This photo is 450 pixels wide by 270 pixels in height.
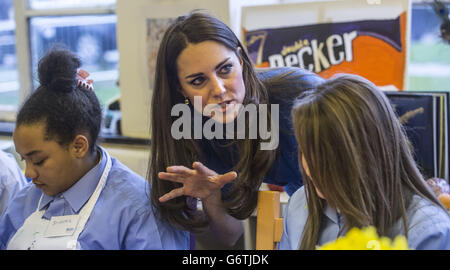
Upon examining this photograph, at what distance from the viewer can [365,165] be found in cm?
95

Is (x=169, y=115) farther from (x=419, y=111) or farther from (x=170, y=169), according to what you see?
(x=419, y=111)

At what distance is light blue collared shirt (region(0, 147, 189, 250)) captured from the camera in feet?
4.00

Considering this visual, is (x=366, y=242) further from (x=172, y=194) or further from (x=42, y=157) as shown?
(x=42, y=157)

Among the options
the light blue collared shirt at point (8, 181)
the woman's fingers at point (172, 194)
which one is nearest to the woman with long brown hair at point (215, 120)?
the woman's fingers at point (172, 194)

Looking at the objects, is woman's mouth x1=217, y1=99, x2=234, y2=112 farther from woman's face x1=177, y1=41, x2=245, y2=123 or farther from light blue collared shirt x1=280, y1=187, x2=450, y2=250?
light blue collared shirt x1=280, y1=187, x2=450, y2=250

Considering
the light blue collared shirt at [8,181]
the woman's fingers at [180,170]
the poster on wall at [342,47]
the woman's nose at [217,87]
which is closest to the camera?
the woman's fingers at [180,170]

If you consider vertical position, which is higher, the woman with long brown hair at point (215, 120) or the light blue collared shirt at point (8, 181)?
the woman with long brown hair at point (215, 120)

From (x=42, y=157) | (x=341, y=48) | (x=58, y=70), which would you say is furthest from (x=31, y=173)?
(x=341, y=48)

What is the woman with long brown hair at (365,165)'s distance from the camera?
37.4 inches

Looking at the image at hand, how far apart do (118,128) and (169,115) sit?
4.19ft

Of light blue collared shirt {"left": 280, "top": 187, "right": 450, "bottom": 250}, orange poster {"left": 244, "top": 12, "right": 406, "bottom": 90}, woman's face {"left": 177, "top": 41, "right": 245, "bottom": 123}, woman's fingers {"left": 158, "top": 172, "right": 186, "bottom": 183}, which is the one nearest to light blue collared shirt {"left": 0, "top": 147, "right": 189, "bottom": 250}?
woman's fingers {"left": 158, "top": 172, "right": 186, "bottom": 183}

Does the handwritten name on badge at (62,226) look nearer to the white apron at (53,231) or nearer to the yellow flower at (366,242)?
the white apron at (53,231)

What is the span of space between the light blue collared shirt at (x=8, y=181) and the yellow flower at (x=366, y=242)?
1.00 m

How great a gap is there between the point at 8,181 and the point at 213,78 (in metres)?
0.73
